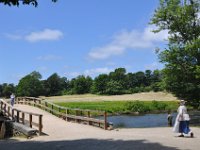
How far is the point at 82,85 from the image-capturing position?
570 feet

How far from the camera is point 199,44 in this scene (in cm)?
3394

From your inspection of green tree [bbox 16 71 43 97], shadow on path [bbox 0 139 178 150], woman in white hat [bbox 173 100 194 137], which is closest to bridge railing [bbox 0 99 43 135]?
shadow on path [bbox 0 139 178 150]

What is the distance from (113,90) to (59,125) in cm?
12560

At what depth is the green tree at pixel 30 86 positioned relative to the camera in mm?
168000

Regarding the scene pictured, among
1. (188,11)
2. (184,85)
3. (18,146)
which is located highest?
(188,11)

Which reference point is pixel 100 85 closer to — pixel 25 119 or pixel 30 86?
pixel 30 86

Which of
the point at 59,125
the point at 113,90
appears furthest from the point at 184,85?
the point at 113,90

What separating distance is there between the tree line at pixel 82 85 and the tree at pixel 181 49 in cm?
11023

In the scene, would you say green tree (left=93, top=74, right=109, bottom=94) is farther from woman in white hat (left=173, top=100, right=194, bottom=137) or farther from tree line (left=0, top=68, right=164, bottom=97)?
woman in white hat (left=173, top=100, right=194, bottom=137)

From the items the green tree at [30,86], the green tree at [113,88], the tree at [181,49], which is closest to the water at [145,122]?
the tree at [181,49]

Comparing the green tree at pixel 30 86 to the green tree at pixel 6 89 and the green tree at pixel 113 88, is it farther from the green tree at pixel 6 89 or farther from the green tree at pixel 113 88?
the green tree at pixel 113 88

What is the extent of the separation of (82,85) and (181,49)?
138655 millimetres

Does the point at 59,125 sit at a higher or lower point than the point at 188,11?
lower

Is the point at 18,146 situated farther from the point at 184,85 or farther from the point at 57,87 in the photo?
the point at 57,87
